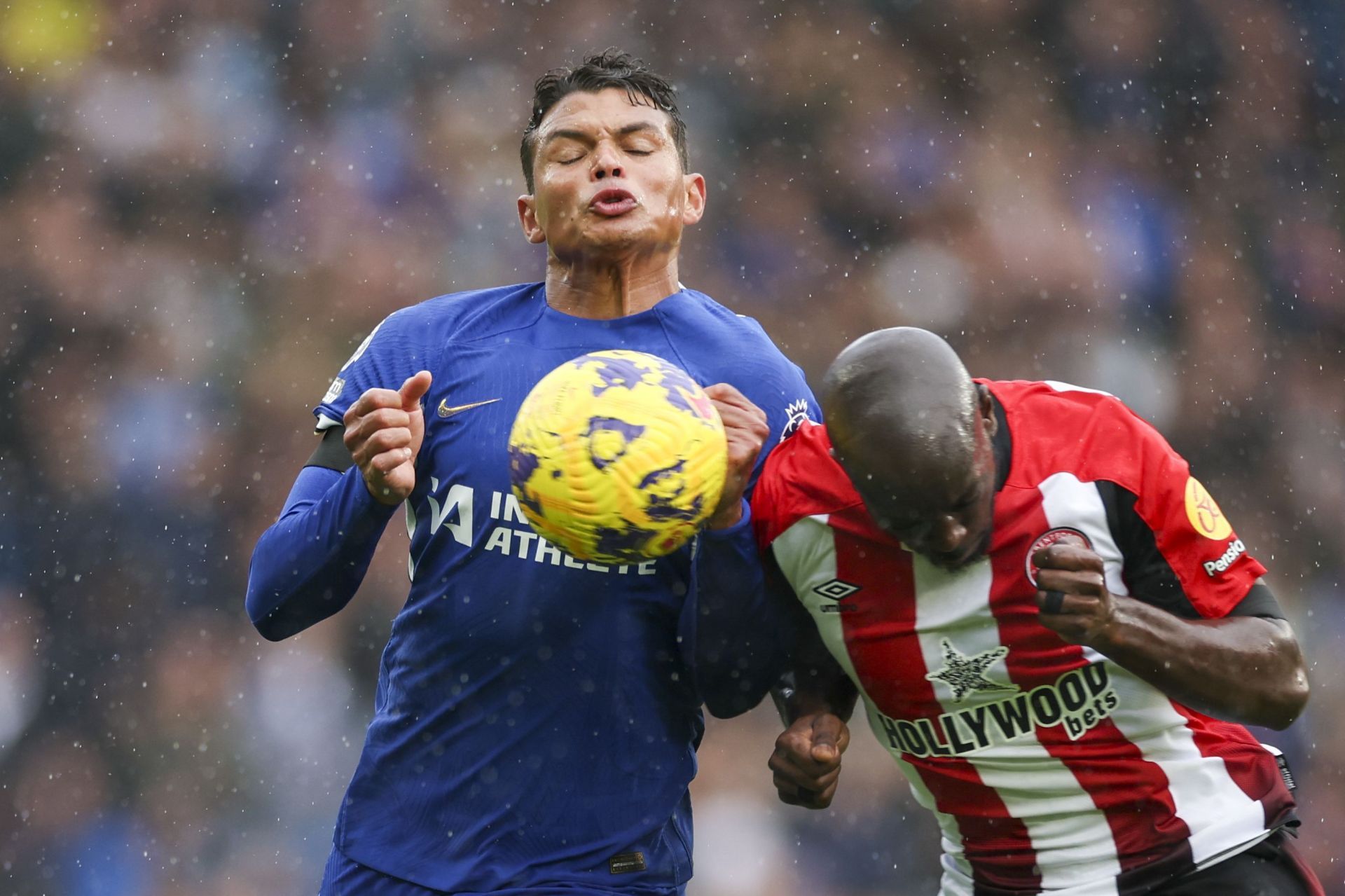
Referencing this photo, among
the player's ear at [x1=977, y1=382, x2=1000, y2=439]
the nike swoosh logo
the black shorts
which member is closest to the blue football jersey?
the nike swoosh logo

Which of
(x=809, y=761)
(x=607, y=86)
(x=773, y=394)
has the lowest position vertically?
(x=809, y=761)

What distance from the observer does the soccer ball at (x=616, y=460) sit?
2799 millimetres

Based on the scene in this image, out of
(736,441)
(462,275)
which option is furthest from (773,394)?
(462,275)

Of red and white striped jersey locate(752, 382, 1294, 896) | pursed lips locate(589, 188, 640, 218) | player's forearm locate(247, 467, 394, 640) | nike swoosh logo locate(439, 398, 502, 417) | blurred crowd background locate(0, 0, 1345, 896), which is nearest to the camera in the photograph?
red and white striped jersey locate(752, 382, 1294, 896)

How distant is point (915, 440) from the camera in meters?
2.84

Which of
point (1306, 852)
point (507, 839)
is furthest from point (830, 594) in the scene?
Answer: point (1306, 852)

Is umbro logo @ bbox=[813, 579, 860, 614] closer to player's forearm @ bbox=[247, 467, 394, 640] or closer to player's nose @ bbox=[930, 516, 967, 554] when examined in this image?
player's nose @ bbox=[930, 516, 967, 554]

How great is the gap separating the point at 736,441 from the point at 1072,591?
0.73 m

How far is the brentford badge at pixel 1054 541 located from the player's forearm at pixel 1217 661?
148 millimetres

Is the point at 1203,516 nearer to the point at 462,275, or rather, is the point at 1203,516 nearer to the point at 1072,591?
the point at 1072,591

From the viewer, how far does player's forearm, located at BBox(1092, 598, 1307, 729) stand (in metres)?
2.83

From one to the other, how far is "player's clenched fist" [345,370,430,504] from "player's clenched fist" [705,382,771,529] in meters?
0.62

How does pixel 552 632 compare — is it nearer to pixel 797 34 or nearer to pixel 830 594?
pixel 830 594

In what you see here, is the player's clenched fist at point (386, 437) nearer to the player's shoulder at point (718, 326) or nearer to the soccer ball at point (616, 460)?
the soccer ball at point (616, 460)
